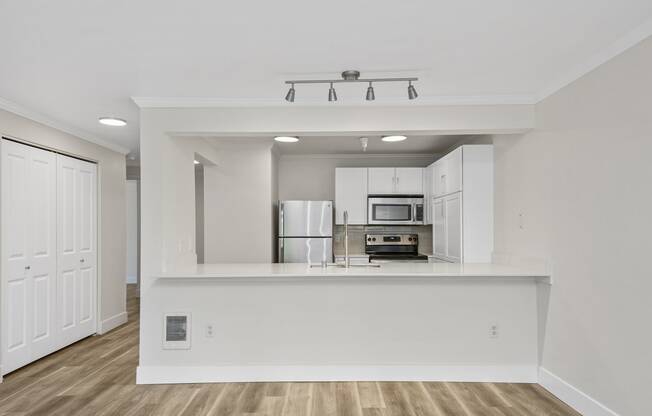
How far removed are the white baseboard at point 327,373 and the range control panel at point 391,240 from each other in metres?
2.79

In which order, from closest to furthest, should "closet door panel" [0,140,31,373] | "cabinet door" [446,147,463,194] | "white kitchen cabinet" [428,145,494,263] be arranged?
"closet door panel" [0,140,31,373] < "white kitchen cabinet" [428,145,494,263] < "cabinet door" [446,147,463,194]

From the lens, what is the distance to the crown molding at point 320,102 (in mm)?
3398

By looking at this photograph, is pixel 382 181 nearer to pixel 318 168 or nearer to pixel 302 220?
pixel 318 168

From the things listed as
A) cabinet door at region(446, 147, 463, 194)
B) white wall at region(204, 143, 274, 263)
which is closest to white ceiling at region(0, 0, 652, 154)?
cabinet door at region(446, 147, 463, 194)

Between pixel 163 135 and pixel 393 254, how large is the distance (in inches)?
147

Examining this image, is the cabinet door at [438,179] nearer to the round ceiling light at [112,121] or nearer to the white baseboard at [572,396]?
the white baseboard at [572,396]

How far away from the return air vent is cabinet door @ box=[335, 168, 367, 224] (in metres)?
2.87

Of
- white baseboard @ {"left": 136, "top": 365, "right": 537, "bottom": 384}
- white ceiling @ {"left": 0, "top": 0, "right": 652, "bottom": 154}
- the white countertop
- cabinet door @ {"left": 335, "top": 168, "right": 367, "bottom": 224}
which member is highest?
white ceiling @ {"left": 0, "top": 0, "right": 652, "bottom": 154}

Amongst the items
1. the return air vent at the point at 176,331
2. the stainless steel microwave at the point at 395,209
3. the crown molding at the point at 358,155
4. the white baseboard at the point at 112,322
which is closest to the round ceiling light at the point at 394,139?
the stainless steel microwave at the point at 395,209

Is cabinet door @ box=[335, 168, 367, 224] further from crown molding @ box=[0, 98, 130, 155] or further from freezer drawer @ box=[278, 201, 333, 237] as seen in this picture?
crown molding @ box=[0, 98, 130, 155]

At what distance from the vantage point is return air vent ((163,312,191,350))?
11.6 feet

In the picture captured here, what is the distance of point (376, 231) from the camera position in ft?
21.0

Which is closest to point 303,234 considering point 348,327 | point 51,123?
point 348,327

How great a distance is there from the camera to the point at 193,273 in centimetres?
339
